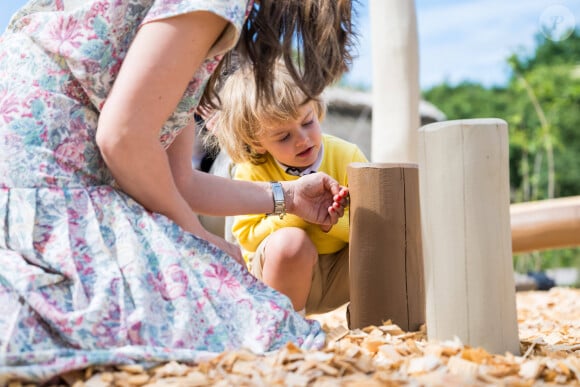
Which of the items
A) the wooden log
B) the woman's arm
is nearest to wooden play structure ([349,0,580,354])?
the woman's arm

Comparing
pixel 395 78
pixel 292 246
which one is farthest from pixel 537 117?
pixel 292 246

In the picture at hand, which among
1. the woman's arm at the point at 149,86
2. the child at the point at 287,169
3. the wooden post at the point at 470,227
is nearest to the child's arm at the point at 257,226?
the child at the point at 287,169

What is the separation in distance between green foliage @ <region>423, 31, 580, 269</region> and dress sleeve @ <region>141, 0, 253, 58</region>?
8.65 m

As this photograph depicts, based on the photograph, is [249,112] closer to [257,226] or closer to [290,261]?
[257,226]

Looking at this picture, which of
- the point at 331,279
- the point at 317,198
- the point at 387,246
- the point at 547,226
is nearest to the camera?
the point at 387,246

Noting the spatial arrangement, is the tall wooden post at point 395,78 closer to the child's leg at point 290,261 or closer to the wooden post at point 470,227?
the child's leg at point 290,261

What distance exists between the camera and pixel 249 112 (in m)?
2.98

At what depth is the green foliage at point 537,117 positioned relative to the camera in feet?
38.5

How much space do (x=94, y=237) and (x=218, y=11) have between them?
26.4 inches

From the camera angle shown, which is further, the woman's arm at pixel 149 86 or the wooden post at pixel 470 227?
the wooden post at pixel 470 227

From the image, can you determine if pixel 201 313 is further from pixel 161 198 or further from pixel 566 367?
pixel 566 367

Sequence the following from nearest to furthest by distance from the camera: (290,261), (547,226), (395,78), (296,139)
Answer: (290,261), (296,139), (547,226), (395,78)

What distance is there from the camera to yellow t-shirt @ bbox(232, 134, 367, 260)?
301 centimetres

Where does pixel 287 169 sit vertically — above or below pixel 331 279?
above
